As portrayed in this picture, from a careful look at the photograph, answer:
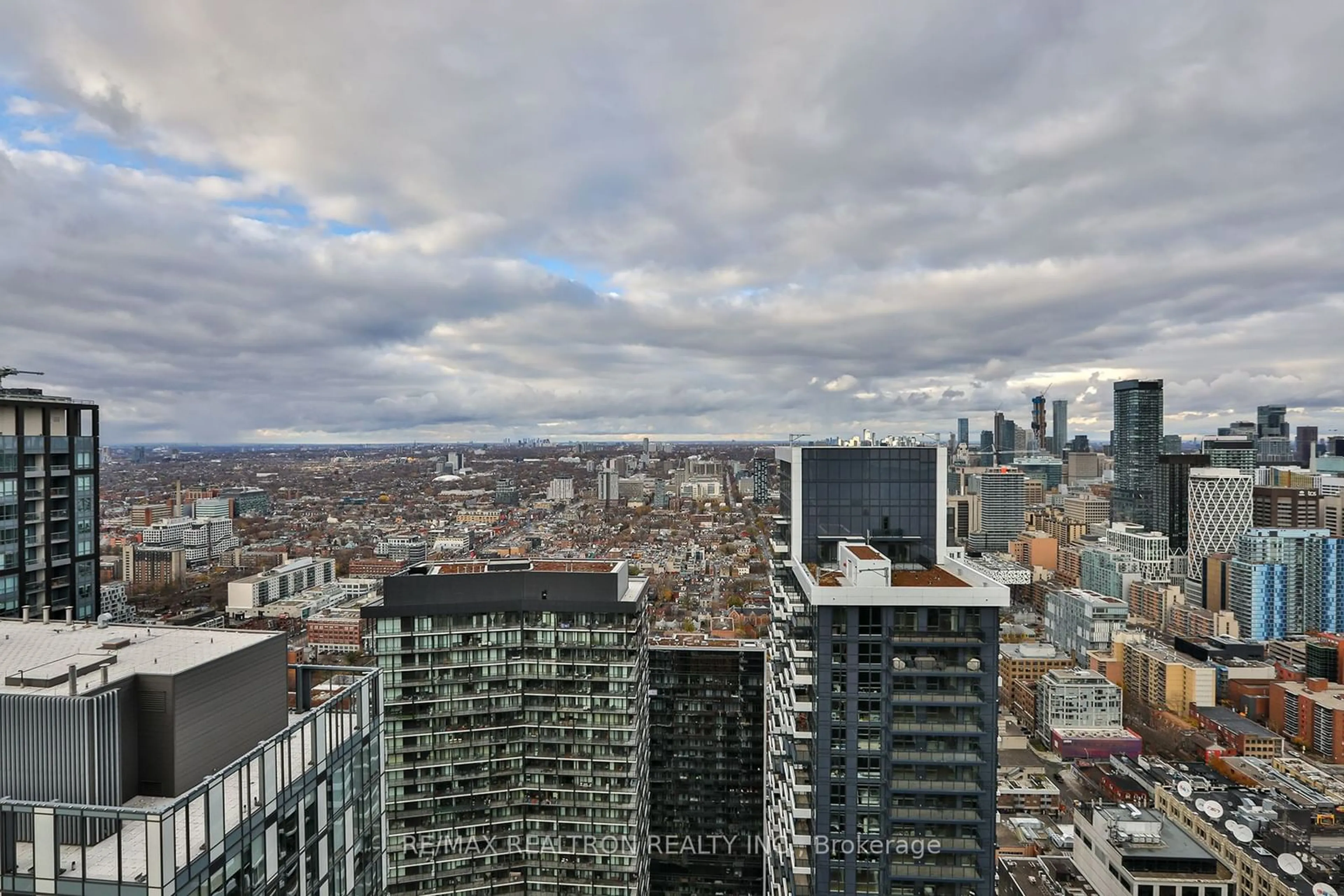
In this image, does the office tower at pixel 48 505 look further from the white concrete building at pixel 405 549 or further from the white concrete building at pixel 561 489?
the white concrete building at pixel 561 489

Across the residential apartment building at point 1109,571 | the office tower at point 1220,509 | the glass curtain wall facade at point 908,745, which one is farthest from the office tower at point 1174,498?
the glass curtain wall facade at point 908,745

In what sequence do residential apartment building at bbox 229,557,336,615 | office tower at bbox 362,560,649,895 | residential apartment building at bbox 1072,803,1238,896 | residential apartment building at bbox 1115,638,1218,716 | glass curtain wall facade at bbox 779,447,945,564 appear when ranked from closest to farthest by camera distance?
glass curtain wall facade at bbox 779,447,945,564
office tower at bbox 362,560,649,895
residential apartment building at bbox 1072,803,1238,896
residential apartment building at bbox 1115,638,1218,716
residential apartment building at bbox 229,557,336,615

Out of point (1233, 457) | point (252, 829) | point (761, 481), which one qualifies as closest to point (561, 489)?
point (761, 481)

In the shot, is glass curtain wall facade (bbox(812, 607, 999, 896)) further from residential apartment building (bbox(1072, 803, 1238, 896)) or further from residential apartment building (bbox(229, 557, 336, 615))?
residential apartment building (bbox(229, 557, 336, 615))

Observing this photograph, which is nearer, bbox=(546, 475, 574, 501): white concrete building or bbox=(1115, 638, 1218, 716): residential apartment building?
bbox=(1115, 638, 1218, 716): residential apartment building

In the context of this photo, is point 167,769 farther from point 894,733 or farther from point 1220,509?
point 1220,509

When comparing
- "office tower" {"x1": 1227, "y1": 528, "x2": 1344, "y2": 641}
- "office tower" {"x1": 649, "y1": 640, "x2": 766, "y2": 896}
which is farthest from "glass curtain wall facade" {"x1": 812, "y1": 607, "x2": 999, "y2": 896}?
"office tower" {"x1": 1227, "y1": 528, "x2": 1344, "y2": 641}
